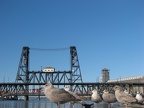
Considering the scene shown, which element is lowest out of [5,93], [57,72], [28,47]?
[5,93]

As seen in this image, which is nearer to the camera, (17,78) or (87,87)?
(87,87)

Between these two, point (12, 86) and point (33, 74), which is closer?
point (12, 86)

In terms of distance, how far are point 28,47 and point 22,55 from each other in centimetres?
450

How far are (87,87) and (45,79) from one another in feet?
76.6

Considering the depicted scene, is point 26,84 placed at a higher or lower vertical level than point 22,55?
lower

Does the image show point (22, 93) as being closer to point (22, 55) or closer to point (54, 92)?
point (22, 55)

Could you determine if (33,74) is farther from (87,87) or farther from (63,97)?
(63,97)

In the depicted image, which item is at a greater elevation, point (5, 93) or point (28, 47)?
point (28, 47)

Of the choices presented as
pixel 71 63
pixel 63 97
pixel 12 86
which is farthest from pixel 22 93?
pixel 63 97

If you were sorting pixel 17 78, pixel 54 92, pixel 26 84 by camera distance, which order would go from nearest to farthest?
pixel 54 92
pixel 26 84
pixel 17 78

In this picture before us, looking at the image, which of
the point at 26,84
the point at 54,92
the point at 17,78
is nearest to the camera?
the point at 54,92

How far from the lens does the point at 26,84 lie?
124 metres

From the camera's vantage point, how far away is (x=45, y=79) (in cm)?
14088

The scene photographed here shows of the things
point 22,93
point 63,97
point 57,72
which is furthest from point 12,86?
point 63,97
